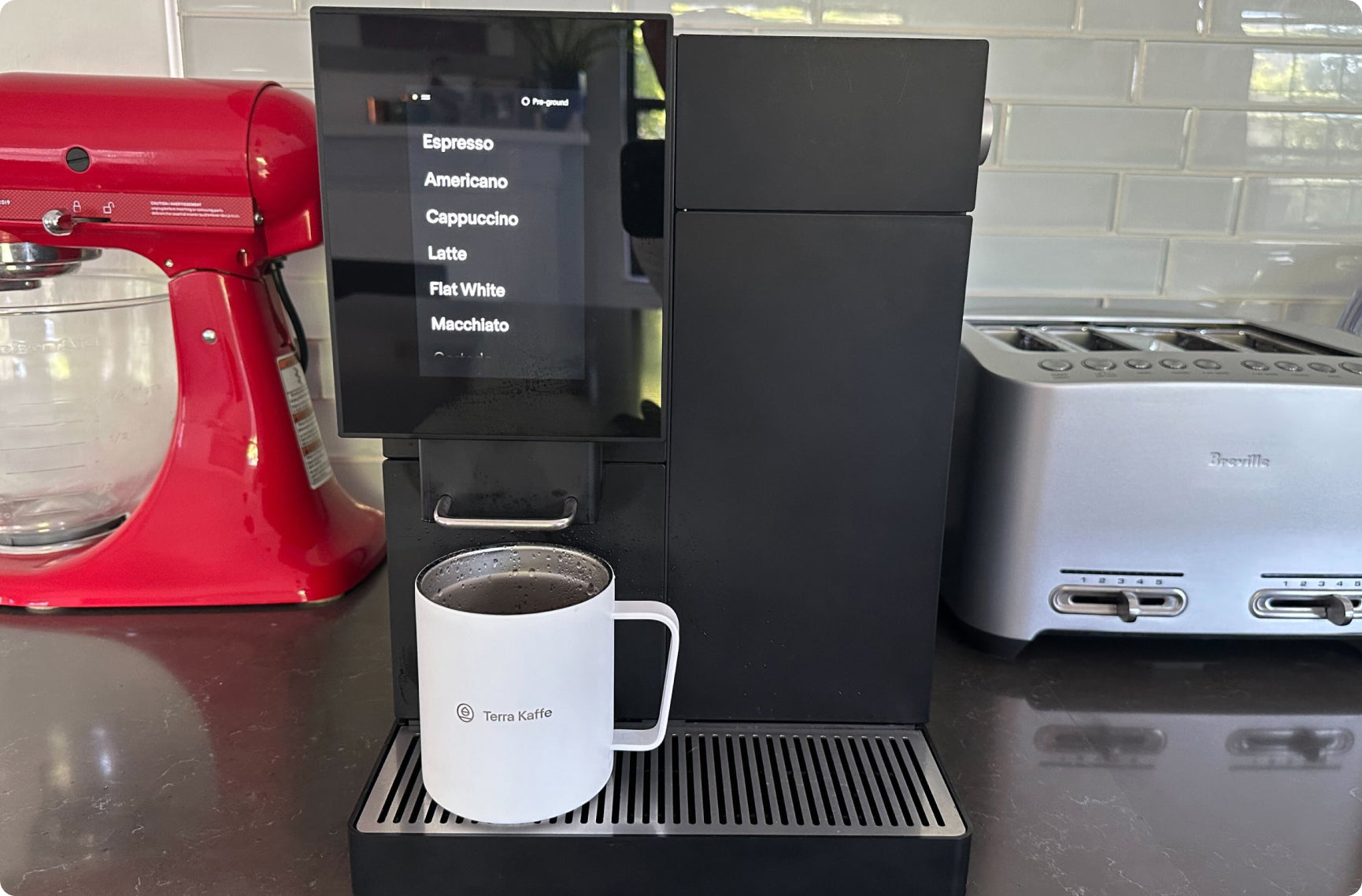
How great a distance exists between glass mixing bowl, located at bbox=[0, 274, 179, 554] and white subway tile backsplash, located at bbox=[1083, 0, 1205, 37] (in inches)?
31.9

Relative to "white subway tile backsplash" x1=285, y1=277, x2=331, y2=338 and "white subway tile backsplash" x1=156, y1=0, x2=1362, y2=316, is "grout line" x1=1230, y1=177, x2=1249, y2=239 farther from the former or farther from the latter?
"white subway tile backsplash" x1=285, y1=277, x2=331, y2=338

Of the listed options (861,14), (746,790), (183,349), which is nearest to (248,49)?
(183,349)

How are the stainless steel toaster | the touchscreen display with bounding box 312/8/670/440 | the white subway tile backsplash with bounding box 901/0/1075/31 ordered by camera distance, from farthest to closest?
1. the white subway tile backsplash with bounding box 901/0/1075/31
2. the stainless steel toaster
3. the touchscreen display with bounding box 312/8/670/440

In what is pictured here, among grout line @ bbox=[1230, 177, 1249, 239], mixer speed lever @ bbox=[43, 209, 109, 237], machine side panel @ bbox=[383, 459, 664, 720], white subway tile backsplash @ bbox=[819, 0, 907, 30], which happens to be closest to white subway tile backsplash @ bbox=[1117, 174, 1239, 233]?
grout line @ bbox=[1230, 177, 1249, 239]

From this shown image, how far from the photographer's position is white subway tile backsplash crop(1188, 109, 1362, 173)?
0.87 m

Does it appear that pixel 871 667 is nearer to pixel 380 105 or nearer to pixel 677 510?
pixel 677 510

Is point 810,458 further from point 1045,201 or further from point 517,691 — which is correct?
point 1045,201

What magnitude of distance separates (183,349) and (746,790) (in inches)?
20.1

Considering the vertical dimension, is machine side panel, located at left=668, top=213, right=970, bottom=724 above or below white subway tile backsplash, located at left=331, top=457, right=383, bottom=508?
above

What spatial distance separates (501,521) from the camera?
1.53 feet

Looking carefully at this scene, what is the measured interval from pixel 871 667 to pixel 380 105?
0.36 metres

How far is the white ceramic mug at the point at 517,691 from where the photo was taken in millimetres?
406

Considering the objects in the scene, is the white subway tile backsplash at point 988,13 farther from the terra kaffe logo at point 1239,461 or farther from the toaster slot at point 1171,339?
the terra kaffe logo at point 1239,461

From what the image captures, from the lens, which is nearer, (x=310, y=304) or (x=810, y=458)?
(x=810, y=458)
